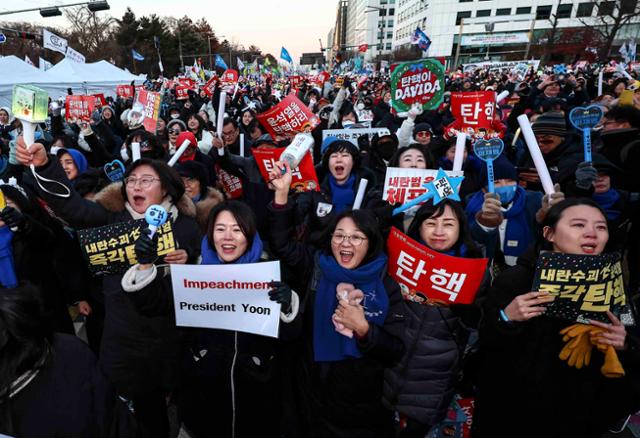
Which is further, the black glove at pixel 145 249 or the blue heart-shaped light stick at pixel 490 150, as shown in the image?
the blue heart-shaped light stick at pixel 490 150

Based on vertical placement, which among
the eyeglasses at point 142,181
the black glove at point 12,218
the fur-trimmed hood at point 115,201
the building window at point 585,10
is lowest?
the black glove at point 12,218

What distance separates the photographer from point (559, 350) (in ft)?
5.81

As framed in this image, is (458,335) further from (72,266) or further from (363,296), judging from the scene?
(72,266)

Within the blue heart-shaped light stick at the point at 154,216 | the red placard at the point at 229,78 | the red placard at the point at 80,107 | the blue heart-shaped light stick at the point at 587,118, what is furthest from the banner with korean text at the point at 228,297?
the red placard at the point at 229,78

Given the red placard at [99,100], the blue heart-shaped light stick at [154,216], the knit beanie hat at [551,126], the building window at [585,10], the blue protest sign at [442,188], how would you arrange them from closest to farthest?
the blue heart-shaped light stick at [154,216] → the blue protest sign at [442,188] → the knit beanie hat at [551,126] → the red placard at [99,100] → the building window at [585,10]

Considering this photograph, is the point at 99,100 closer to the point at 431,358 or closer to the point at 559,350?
the point at 431,358

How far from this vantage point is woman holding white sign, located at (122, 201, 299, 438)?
6.44 ft

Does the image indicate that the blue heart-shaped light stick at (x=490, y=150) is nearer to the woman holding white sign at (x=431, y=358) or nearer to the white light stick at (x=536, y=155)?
the white light stick at (x=536, y=155)

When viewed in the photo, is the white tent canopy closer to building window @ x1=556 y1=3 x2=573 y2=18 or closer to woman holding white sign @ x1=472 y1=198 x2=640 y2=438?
woman holding white sign @ x1=472 y1=198 x2=640 y2=438

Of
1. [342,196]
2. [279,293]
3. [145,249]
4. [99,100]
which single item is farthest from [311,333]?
[99,100]

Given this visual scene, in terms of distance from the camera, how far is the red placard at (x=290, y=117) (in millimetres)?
4453

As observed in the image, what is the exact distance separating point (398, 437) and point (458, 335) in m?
0.86

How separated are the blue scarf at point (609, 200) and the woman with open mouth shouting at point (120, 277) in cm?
305

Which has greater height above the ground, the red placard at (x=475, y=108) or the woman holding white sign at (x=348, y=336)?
the red placard at (x=475, y=108)
